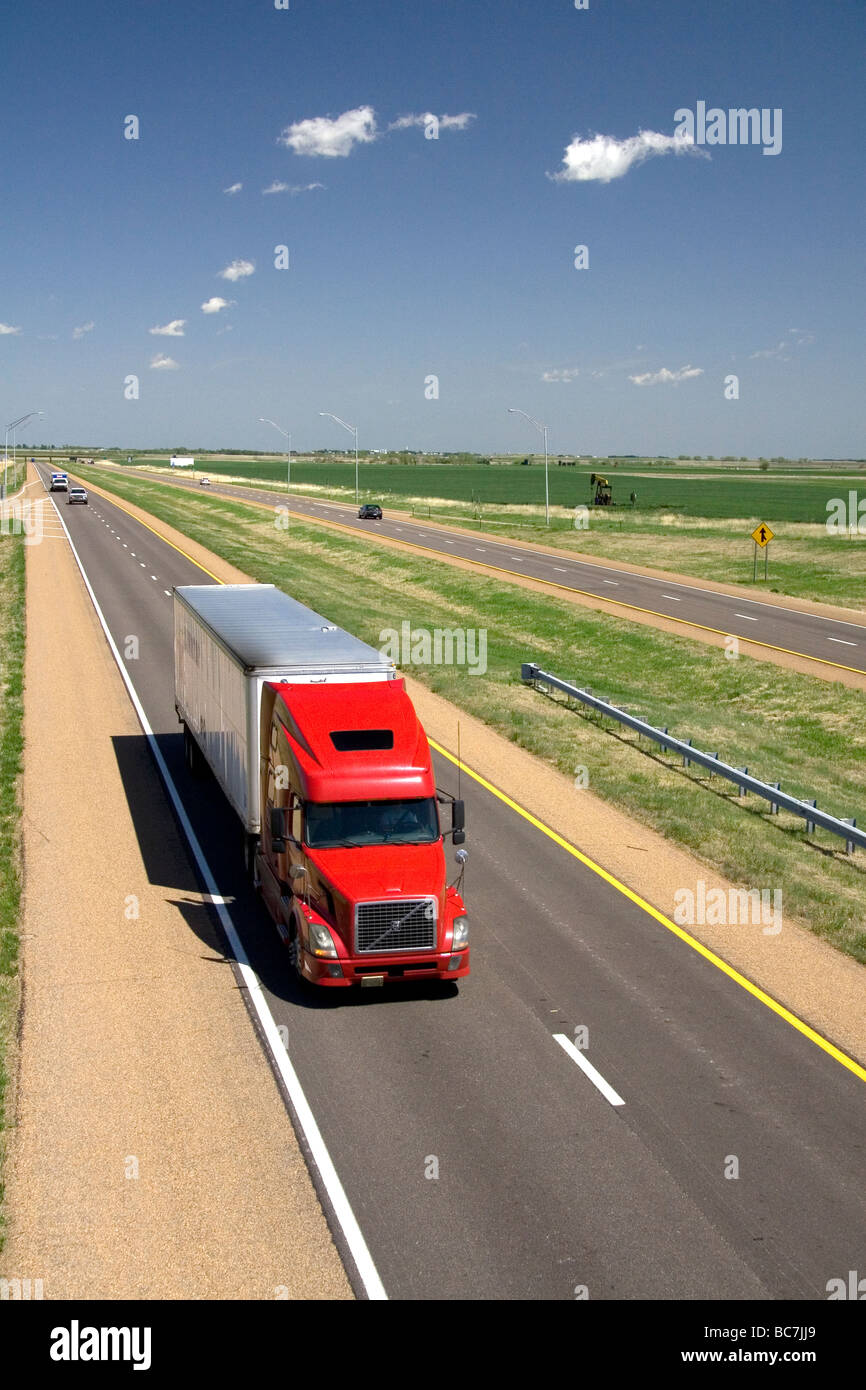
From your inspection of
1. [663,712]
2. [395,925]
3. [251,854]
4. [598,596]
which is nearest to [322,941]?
[395,925]

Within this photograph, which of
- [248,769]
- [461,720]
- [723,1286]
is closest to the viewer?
[723,1286]

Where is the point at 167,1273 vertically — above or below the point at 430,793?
below

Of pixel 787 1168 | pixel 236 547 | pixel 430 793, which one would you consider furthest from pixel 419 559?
pixel 787 1168

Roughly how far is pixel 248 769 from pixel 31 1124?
6113 mm

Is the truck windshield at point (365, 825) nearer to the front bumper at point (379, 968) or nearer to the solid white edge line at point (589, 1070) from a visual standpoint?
the front bumper at point (379, 968)

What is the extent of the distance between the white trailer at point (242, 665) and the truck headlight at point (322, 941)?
3.34 meters

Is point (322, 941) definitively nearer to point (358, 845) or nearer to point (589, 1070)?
point (358, 845)

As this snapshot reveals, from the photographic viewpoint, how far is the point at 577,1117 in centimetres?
1104

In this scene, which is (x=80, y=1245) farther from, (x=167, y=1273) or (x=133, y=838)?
(x=133, y=838)

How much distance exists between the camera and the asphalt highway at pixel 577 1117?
8.99 metres

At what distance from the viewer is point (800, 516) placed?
112 metres

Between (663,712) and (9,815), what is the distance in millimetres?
16509

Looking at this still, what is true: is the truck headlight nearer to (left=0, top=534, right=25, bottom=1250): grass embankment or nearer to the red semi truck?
the red semi truck

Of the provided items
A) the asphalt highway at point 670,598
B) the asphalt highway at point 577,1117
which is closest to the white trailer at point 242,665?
the asphalt highway at point 577,1117
